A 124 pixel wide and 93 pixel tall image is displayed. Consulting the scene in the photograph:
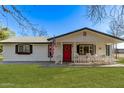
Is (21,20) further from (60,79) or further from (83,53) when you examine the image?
(83,53)

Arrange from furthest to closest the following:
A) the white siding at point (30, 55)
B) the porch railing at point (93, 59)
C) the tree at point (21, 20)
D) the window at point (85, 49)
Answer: the white siding at point (30, 55)
the window at point (85, 49)
the porch railing at point (93, 59)
the tree at point (21, 20)

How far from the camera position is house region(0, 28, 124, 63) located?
76.0 ft

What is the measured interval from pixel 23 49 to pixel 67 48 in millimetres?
4623

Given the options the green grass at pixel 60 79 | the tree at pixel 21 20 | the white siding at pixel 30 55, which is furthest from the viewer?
the white siding at pixel 30 55

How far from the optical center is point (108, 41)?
923 inches

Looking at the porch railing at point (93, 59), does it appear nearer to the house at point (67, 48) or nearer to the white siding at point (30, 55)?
the house at point (67, 48)

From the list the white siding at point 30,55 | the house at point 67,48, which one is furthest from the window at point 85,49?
the white siding at point 30,55

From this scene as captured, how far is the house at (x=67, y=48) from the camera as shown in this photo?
2317 centimetres

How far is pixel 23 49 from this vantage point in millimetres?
26984

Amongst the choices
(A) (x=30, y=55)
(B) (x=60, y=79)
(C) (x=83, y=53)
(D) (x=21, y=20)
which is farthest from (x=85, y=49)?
(D) (x=21, y=20)

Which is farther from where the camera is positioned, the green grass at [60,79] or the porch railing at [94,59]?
the porch railing at [94,59]

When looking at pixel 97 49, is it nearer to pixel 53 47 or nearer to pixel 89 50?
pixel 89 50

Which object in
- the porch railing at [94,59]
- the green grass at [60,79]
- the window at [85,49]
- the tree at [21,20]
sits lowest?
the green grass at [60,79]
